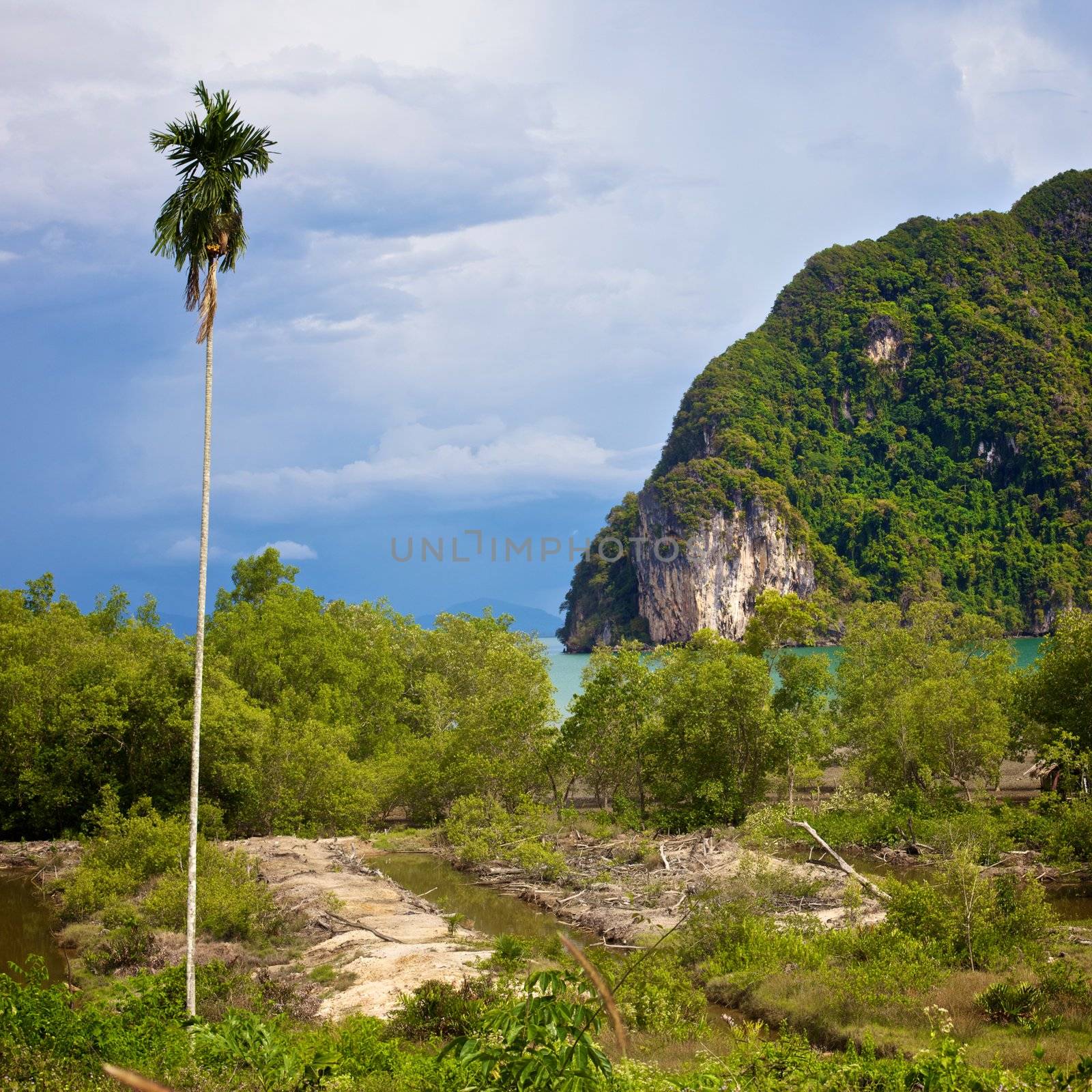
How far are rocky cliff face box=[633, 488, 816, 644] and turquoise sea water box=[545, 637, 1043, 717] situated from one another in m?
10.4

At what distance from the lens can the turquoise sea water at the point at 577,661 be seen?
64.2m

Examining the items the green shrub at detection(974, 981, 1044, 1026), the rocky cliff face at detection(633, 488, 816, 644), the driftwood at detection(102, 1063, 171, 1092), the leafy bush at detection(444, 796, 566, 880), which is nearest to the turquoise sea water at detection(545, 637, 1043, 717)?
the rocky cliff face at detection(633, 488, 816, 644)

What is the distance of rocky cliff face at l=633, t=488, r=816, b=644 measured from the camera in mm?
110250

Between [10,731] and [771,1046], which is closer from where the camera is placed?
[771,1046]

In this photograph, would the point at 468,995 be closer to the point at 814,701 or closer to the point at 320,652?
the point at 814,701

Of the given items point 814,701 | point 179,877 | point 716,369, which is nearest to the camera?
point 179,877

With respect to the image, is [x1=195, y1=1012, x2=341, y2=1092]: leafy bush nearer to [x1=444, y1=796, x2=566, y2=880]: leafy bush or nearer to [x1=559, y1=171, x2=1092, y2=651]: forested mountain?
[x1=444, y1=796, x2=566, y2=880]: leafy bush

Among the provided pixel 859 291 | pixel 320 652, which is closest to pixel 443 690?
pixel 320 652

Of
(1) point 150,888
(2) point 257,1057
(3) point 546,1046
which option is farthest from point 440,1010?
(1) point 150,888

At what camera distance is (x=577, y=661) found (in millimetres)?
115062

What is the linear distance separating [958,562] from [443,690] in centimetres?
9508

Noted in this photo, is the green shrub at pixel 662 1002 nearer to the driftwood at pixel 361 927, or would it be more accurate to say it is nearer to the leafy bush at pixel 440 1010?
the leafy bush at pixel 440 1010

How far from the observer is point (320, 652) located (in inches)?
1324

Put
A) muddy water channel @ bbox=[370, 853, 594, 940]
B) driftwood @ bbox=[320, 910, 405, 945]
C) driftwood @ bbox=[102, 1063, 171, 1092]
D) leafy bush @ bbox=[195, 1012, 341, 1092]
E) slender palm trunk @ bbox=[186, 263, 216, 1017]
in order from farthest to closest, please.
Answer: muddy water channel @ bbox=[370, 853, 594, 940] < driftwood @ bbox=[320, 910, 405, 945] < slender palm trunk @ bbox=[186, 263, 216, 1017] < leafy bush @ bbox=[195, 1012, 341, 1092] < driftwood @ bbox=[102, 1063, 171, 1092]
